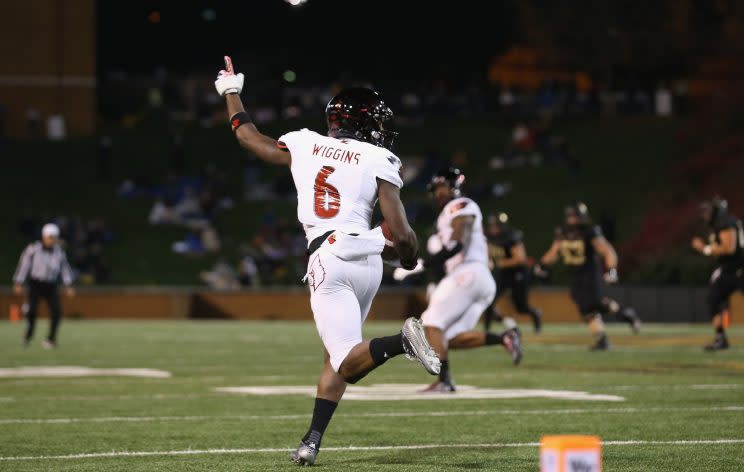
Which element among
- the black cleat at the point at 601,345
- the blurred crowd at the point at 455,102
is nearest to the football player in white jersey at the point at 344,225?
the black cleat at the point at 601,345

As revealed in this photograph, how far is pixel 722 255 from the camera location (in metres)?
20.6

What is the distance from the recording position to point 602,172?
4456 cm

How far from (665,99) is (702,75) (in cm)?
443

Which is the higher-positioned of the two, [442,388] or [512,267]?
[512,267]

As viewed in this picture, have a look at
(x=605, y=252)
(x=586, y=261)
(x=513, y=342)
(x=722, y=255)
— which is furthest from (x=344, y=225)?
(x=586, y=261)

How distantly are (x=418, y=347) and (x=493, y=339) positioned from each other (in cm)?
735

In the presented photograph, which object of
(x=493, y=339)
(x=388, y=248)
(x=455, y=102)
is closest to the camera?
(x=388, y=248)

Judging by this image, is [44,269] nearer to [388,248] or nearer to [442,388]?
[442,388]

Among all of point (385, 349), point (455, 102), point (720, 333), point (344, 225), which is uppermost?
point (455, 102)

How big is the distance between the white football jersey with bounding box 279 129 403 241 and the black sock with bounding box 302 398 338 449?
925 mm

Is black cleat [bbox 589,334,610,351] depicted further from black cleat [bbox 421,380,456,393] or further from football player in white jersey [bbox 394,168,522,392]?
black cleat [bbox 421,380,456,393]

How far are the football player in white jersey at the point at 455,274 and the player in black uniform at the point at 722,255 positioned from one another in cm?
623

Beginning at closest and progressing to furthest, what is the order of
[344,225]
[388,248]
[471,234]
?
1. [344,225]
2. [388,248]
3. [471,234]

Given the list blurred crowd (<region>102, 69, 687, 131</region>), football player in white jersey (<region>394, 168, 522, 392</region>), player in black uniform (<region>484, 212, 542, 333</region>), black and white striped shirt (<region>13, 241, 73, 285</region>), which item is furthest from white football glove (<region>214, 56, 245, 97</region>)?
blurred crowd (<region>102, 69, 687, 131</region>)
